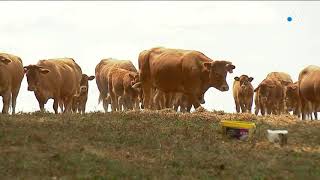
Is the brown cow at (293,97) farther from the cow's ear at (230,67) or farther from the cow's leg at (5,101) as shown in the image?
the cow's leg at (5,101)

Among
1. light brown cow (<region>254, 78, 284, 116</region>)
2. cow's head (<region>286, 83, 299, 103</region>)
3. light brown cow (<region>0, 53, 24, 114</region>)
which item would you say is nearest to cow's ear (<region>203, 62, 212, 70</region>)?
light brown cow (<region>0, 53, 24, 114</region>)

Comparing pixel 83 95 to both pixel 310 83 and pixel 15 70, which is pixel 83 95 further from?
pixel 310 83

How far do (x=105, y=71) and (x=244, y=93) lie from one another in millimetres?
10463

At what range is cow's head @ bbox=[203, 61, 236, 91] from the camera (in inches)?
875

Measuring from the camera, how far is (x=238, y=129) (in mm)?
15062

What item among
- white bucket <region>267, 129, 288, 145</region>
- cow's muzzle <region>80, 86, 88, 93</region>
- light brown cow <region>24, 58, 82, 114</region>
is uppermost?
light brown cow <region>24, 58, 82, 114</region>

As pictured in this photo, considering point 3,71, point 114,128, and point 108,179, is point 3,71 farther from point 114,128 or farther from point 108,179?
point 108,179

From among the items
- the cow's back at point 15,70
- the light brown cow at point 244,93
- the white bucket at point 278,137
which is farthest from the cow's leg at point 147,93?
the light brown cow at point 244,93

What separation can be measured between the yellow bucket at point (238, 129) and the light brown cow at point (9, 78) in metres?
10.6

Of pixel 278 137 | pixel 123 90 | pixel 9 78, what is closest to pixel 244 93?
pixel 123 90

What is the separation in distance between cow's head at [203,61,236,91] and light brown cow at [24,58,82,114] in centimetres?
681

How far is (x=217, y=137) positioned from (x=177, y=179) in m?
3.99

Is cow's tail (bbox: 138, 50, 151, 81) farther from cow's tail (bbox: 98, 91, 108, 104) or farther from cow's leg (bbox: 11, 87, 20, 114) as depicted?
cow's tail (bbox: 98, 91, 108, 104)

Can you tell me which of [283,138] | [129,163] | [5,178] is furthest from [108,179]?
[283,138]
